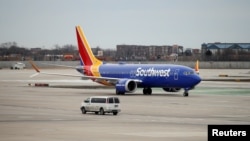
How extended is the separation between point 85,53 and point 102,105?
4268 centimetres

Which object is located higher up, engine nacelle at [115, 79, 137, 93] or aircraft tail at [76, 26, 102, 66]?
aircraft tail at [76, 26, 102, 66]

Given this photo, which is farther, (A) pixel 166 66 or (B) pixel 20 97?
(A) pixel 166 66

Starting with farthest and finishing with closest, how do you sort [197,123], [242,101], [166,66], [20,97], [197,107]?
[166,66] < [20,97] < [242,101] < [197,107] < [197,123]

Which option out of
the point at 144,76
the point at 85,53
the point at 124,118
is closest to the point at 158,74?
the point at 144,76

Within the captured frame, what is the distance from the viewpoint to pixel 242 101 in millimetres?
75812

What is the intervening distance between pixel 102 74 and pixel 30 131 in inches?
2030

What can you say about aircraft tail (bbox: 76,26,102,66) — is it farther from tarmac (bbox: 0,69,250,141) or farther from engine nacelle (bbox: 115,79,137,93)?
tarmac (bbox: 0,69,250,141)

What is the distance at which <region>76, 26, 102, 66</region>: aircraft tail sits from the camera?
100938 mm

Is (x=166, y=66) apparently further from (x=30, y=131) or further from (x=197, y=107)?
(x=30, y=131)

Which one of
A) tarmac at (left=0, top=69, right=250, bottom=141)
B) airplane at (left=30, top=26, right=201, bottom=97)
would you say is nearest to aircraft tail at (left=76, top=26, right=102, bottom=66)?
airplane at (left=30, top=26, right=201, bottom=97)

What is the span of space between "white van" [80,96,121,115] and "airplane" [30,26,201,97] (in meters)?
26.0

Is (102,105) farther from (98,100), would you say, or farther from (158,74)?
(158,74)

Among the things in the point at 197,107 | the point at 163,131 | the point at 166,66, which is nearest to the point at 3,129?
the point at 163,131

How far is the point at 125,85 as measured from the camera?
87.8 metres
